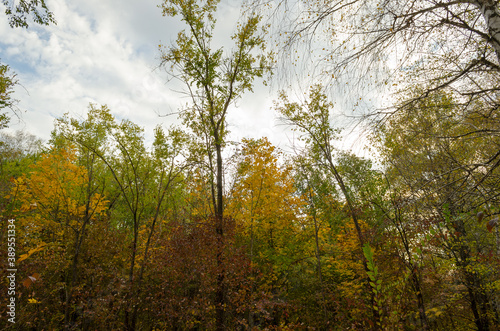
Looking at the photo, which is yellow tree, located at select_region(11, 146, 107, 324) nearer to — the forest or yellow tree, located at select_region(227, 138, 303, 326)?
the forest

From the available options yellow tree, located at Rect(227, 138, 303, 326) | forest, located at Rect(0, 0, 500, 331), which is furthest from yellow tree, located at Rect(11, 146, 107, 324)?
yellow tree, located at Rect(227, 138, 303, 326)

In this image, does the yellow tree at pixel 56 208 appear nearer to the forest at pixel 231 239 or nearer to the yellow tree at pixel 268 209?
the forest at pixel 231 239

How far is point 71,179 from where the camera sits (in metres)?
10.3

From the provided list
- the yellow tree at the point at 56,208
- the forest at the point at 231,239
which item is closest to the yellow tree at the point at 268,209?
the forest at the point at 231,239

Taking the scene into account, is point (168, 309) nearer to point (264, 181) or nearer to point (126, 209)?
point (264, 181)

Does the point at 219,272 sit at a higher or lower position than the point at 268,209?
lower

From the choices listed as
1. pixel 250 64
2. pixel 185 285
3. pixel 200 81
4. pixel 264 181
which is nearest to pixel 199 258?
pixel 185 285

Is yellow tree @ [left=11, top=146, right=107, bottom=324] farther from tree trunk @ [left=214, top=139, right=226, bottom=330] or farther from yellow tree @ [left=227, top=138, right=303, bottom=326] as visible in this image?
yellow tree @ [left=227, top=138, right=303, bottom=326]

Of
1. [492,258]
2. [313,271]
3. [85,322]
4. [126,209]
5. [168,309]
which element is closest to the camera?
[492,258]

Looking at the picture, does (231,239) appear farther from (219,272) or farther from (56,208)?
(56,208)

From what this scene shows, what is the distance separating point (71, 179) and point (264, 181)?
336 inches

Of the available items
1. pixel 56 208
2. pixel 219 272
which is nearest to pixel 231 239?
pixel 219 272

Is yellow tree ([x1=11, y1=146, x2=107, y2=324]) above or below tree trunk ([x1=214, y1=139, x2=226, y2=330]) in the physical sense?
above

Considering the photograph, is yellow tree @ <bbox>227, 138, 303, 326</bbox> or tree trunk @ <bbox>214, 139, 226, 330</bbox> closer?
tree trunk @ <bbox>214, 139, 226, 330</bbox>
